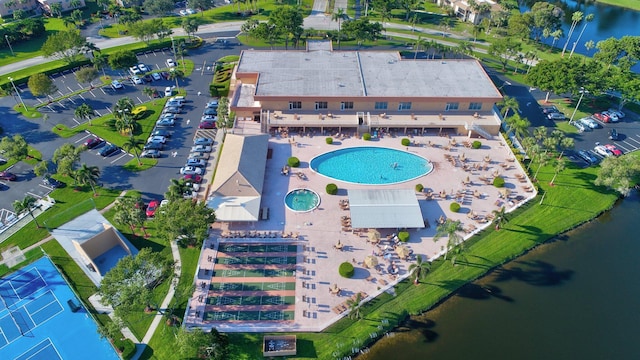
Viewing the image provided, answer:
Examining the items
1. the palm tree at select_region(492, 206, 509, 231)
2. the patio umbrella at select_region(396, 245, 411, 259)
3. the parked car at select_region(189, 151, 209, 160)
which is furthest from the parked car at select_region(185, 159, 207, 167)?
the palm tree at select_region(492, 206, 509, 231)

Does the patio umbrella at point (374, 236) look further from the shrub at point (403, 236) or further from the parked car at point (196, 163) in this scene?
the parked car at point (196, 163)

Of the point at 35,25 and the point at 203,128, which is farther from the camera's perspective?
the point at 35,25

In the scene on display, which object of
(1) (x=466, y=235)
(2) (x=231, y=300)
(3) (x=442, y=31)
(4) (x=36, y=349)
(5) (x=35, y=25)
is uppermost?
(3) (x=442, y=31)

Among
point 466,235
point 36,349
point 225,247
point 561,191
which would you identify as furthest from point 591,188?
point 36,349

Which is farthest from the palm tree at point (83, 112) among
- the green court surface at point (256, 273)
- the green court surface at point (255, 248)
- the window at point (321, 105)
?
the green court surface at point (256, 273)

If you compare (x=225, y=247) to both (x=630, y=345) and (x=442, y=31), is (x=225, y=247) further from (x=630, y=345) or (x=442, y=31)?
(x=442, y=31)

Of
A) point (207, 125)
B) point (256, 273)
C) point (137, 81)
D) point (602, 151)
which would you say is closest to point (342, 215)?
point (256, 273)

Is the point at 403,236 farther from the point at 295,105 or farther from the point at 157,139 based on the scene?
the point at 157,139
